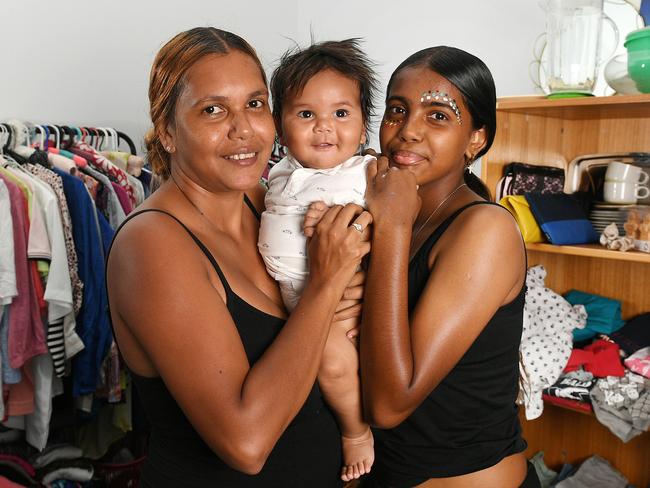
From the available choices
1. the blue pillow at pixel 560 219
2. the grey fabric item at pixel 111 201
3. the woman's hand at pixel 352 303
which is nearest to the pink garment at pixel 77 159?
the grey fabric item at pixel 111 201

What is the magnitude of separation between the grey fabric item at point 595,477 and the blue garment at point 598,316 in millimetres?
632

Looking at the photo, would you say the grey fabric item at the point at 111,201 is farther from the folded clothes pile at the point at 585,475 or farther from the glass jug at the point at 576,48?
the folded clothes pile at the point at 585,475

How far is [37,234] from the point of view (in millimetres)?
2338

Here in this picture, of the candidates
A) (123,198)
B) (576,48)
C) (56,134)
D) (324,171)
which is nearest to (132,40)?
(56,134)

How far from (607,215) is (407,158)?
1.48m

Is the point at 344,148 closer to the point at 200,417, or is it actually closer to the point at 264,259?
the point at 264,259

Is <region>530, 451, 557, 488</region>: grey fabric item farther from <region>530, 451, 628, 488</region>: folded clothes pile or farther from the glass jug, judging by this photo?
the glass jug

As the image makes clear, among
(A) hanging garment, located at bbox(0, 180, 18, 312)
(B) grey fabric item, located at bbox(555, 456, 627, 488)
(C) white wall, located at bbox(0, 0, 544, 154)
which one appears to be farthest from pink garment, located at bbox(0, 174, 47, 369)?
(B) grey fabric item, located at bbox(555, 456, 627, 488)

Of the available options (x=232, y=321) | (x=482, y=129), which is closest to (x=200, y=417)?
(x=232, y=321)

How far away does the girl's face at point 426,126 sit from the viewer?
1460 mm

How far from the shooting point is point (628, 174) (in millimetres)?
2549

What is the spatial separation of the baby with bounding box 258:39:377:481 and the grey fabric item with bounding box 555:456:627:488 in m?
1.80

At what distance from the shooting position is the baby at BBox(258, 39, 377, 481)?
1.36m

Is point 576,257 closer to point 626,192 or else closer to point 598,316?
point 598,316
